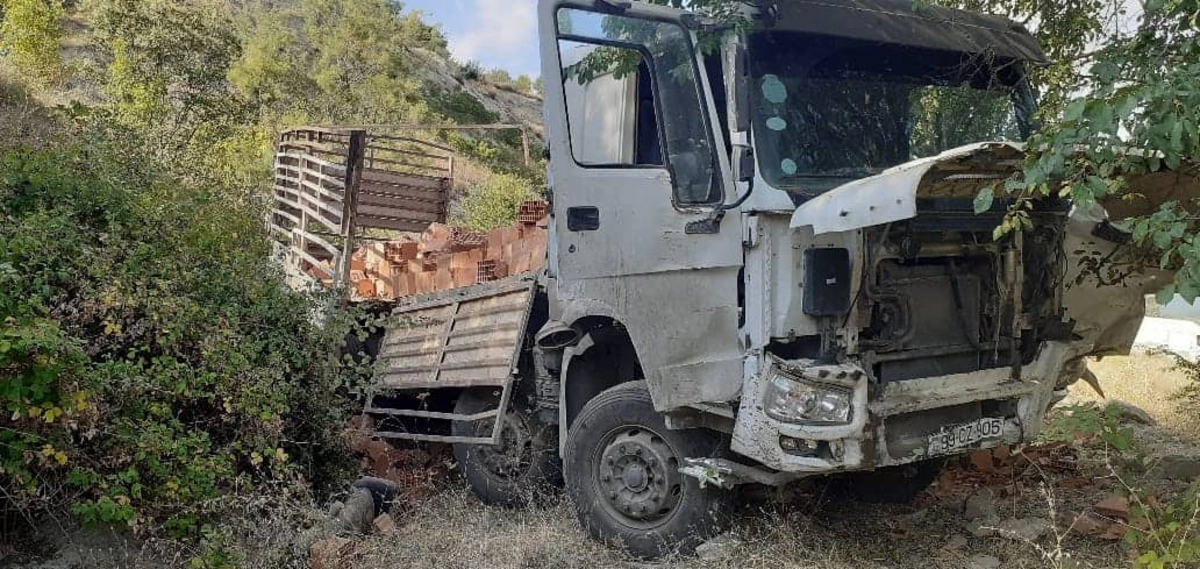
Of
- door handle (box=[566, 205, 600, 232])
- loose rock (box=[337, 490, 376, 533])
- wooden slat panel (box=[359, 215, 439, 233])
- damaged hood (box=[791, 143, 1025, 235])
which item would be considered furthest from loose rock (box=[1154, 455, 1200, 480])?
wooden slat panel (box=[359, 215, 439, 233])

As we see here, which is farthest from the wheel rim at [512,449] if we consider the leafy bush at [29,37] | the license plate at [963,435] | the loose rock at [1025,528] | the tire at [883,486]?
the leafy bush at [29,37]

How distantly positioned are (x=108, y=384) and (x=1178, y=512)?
4975mm

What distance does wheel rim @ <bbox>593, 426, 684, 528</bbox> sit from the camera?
464 centimetres

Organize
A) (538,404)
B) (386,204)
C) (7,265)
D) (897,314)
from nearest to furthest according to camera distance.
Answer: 1. (7,265)
2. (897,314)
3. (538,404)
4. (386,204)

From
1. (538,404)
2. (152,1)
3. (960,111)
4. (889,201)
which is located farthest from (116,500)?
(152,1)

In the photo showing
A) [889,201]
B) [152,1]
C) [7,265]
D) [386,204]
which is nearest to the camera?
[889,201]

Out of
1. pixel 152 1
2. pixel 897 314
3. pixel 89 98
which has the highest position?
pixel 152 1

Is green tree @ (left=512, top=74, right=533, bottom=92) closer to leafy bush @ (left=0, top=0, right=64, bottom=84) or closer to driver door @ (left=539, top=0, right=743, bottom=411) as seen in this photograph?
leafy bush @ (left=0, top=0, right=64, bottom=84)

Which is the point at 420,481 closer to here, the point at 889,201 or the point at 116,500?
the point at 116,500

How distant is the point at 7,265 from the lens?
162 inches

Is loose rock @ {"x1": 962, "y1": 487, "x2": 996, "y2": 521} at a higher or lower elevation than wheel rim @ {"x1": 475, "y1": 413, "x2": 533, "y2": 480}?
lower

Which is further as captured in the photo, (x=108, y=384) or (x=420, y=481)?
(x=420, y=481)

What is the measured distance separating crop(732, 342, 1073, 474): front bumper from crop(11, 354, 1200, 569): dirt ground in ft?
1.49

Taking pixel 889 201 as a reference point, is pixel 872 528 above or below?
below
